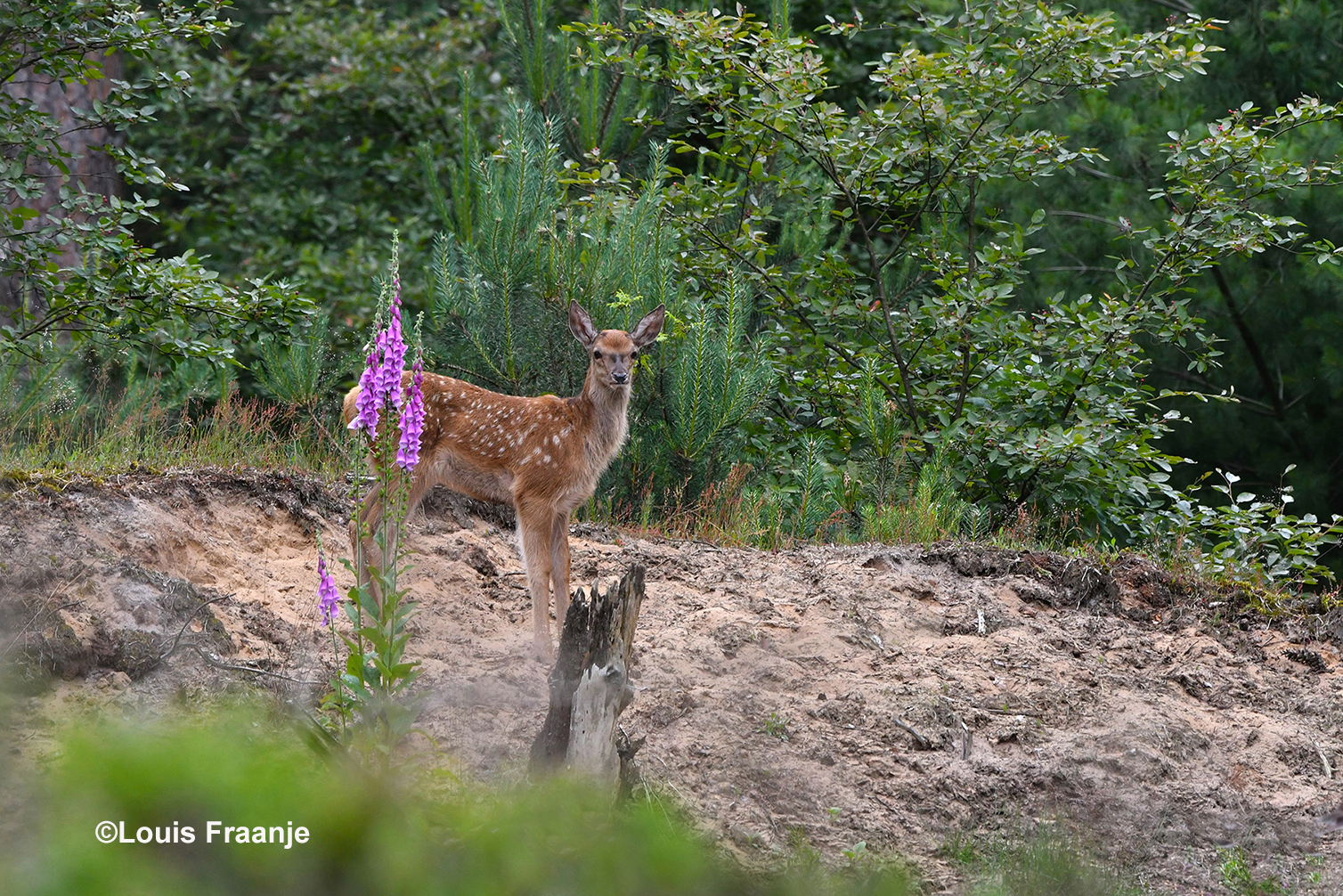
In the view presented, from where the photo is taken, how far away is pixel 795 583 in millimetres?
7152

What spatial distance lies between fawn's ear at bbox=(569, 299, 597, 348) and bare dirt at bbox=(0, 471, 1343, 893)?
4.20 feet

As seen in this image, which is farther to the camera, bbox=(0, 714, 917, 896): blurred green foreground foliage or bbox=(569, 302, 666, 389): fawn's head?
bbox=(569, 302, 666, 389): fawn's head

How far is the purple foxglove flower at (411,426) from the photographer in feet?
14.1

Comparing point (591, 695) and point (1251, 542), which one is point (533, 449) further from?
point (1251, 542)

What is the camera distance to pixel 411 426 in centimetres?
436

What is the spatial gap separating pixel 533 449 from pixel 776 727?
79.6 inches

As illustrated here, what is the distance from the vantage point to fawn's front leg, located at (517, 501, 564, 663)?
21.0 feet

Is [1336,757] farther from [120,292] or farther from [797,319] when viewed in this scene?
[120,292]

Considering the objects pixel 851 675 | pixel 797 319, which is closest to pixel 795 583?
pixel 851 675

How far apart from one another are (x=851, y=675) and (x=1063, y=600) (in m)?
1.76

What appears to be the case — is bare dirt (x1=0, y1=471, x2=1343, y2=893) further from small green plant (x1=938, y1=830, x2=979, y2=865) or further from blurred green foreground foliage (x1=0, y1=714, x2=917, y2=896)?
blurred green foreground foliage (x1=0, y1=714, x2=917, y2=896)

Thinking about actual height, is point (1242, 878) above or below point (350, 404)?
below

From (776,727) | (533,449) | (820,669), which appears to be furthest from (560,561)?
(776,727)

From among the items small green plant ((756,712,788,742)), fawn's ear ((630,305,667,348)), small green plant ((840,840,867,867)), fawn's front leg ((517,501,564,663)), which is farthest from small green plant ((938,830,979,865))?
fawn's ear ((630,305,667,348))
